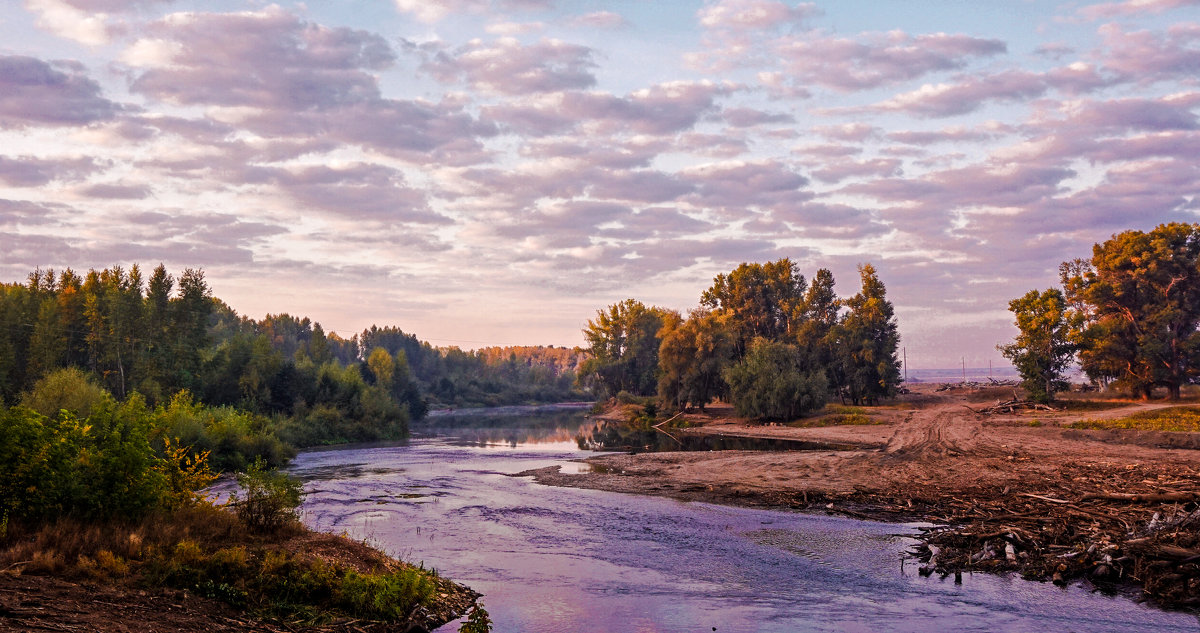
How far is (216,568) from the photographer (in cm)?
1410

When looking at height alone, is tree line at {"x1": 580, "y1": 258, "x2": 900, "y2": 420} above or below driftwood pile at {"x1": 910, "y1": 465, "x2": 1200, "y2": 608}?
above

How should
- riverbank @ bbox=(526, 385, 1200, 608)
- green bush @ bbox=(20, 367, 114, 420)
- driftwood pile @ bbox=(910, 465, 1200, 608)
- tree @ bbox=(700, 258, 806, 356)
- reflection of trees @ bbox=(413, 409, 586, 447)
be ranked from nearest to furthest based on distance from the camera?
driftwood pile @ bbox=(910, 465, 1200, 608)
riverbank @ bbox=(526, 385, 1200, 608)
green bush @ bbox=(20, 367, 114, 420)
reflection of trees @ bbox=(413, 409, 586, 447)
tree @ bbox=(700, 258, 806, 356)

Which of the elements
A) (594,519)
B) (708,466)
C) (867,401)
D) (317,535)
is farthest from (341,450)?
(867,401)

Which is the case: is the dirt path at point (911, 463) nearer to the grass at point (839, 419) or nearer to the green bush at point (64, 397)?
the grass at point (839, 419)

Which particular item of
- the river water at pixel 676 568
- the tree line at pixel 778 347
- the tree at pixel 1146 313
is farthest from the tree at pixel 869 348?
the river water at pixel 676 568

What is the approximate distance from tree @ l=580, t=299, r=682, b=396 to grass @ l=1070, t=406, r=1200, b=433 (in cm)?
7424

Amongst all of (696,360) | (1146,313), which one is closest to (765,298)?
(696,360)

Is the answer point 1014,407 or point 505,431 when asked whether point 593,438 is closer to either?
point 505,431

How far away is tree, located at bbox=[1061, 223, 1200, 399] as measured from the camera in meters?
Answer: 64.6

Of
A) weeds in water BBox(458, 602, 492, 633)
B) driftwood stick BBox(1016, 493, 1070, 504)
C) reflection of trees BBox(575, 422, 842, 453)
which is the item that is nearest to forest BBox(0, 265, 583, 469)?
reflection of trees BBox(575, 422, 842, 453)

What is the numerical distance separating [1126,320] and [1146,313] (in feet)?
5.72

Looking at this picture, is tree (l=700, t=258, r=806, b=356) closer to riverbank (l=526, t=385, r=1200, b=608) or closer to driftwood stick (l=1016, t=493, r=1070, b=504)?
riverbank (l=526, t=385, r=1200, b=608)

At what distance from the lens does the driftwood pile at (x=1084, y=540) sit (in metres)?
17.4

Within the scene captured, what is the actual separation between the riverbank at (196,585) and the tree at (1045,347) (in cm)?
6902
